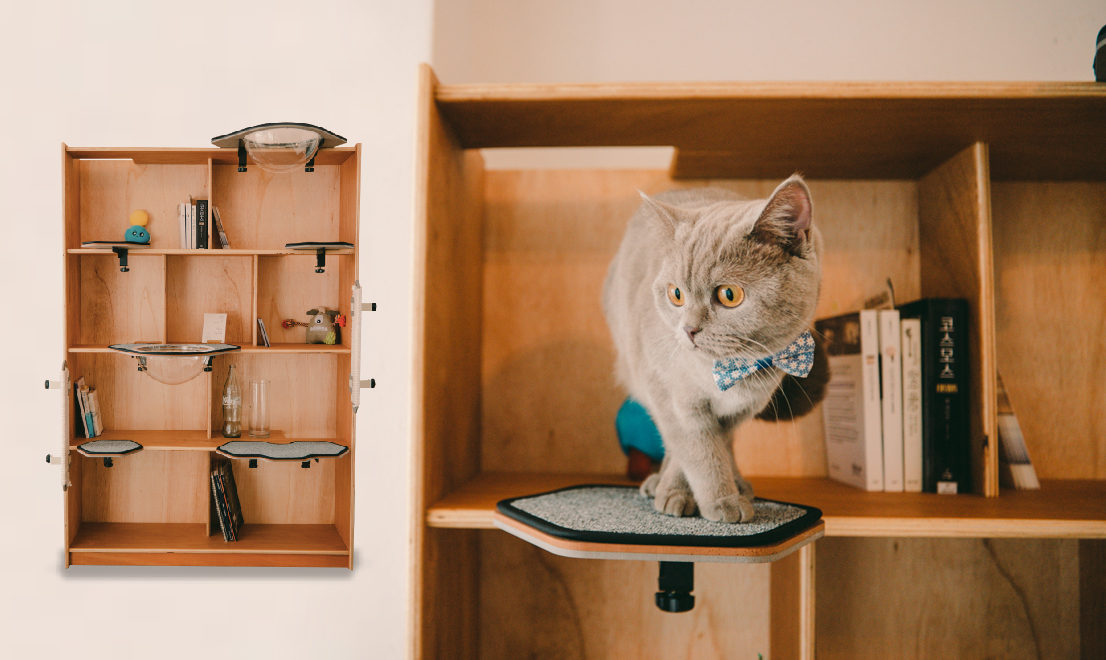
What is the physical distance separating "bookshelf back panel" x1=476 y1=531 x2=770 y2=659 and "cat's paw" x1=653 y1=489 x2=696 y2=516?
391 mm

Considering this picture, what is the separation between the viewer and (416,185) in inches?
32.3

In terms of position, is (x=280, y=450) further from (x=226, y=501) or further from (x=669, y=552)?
(x=669, y=552)

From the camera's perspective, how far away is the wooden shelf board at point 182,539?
104 centimetres

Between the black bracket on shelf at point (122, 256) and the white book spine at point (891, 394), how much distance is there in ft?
4.25

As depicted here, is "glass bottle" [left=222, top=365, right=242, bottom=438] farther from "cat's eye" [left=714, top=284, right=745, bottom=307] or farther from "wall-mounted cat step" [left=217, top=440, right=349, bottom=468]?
"cat's eye" [left=714, top=284, right=745, bottom=307]

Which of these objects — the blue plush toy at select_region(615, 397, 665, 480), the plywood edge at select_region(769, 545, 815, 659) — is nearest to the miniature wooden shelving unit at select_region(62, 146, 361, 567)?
the blue plush toy at select_region(615, 397, 665, 480)

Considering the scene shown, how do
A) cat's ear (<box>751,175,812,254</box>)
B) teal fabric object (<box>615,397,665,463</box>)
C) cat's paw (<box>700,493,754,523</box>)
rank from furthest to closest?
teal fabric object (<box>615,397,665,463</box>), cat's paw (<box>700,493,754,523</box>), cat's ear (<box>751,175,812,254</box>)

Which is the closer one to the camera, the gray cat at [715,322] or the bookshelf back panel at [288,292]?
the gray cat at [715,322]

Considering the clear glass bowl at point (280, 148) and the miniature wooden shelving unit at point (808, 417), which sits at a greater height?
the clear glass bowl at point (280, 148)

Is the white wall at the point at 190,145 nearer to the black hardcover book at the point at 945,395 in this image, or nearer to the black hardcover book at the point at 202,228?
the black hardcover book at the point at 202,228

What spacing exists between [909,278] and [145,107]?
1.48m

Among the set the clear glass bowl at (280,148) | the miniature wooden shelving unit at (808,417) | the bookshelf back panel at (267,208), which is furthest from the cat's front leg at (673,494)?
the clear glass bowl at (280,148)

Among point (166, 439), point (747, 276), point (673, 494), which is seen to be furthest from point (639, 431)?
point (166, 439)

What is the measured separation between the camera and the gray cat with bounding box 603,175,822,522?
0.71 m
